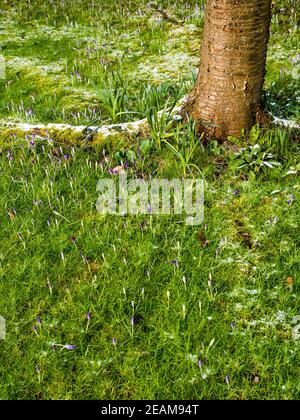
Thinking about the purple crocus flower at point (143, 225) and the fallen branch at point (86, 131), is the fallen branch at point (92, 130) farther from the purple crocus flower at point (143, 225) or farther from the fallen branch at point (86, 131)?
the purple crocus flower at point (143, 225)

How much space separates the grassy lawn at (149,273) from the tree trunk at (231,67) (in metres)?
0.27

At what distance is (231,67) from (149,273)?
2469mm

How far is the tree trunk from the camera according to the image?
443 centimetres

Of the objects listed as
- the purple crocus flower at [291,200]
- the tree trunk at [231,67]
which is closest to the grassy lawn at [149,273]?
the purple crocus flower at [291,200]

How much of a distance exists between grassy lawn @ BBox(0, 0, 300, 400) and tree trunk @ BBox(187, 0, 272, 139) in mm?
273

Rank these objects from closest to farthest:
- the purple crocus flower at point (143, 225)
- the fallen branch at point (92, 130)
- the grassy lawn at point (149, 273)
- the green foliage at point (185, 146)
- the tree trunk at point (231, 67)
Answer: the grassy lawn at point (149, 273), the purple crocus flower at point (143, 225), the tree trunk at point (231, 67), the green foliage at point (185, 146), the fallen branch at point (92, 130)

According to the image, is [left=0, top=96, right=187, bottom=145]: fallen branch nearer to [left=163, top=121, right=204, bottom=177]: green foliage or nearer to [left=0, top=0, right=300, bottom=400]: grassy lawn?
[left=0, top=0, right=300, bottom=400]: grassy lawn

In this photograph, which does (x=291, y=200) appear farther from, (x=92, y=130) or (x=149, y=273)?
(x=92, y=130)

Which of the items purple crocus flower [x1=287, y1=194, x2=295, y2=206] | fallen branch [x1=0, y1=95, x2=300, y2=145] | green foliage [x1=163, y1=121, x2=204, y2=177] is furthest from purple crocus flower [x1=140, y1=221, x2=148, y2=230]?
fallen branch [x1=0, y1=95, x2=300, y2=145]

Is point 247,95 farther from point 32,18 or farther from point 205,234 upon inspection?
point 32,18

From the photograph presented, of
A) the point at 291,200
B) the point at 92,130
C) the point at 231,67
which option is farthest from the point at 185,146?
the point at 92,130

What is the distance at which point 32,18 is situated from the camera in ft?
35.0

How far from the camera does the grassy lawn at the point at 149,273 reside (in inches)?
115
